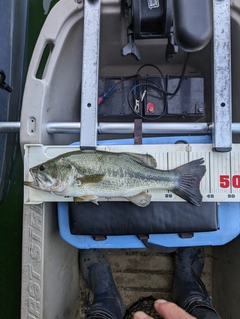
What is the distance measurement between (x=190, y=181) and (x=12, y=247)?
1.40m

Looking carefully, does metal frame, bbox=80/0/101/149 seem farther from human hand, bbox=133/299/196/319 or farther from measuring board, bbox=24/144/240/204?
human hand, bbox=133/299/196/319

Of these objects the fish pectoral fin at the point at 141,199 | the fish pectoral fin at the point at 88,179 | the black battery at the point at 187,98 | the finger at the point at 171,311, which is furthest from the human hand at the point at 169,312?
the black battery at the point at 187,98

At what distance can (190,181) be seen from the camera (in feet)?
3.67

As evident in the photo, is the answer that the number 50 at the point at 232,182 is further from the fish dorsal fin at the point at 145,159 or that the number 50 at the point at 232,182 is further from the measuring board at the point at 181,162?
the fish dorsal fin at the point at 145,159

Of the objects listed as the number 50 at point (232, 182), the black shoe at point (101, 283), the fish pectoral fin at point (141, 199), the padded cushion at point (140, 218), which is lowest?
→ the black shoe at point (101, 283)

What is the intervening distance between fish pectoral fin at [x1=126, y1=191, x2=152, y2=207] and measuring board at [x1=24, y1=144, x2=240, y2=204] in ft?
0.18

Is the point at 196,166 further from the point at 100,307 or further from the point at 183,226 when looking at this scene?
the point at 100,307

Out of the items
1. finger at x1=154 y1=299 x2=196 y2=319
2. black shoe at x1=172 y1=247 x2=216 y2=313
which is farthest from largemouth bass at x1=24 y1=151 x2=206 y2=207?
black shoe at x1=172 y1=247 x2=216 y2=313

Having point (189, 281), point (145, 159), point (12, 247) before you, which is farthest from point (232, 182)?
point (12, 247)

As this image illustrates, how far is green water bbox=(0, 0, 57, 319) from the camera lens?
1.90m

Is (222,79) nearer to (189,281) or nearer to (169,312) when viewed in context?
(169,312)

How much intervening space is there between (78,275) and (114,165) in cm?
100

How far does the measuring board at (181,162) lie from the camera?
118cm

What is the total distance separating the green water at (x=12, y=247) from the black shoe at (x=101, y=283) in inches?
20.0
